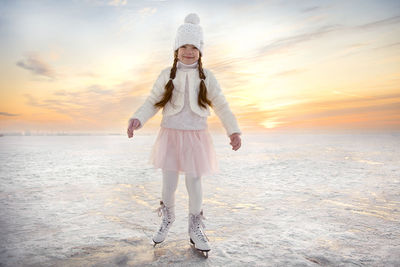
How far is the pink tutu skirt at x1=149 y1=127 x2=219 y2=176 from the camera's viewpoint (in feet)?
7.64

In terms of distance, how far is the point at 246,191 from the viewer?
437 centimetres

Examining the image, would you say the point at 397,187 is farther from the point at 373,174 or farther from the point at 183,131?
the point at 183,131

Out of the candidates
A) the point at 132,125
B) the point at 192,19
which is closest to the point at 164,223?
the point at 132,125

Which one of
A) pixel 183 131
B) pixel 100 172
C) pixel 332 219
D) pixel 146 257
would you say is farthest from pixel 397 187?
pixel 100 172

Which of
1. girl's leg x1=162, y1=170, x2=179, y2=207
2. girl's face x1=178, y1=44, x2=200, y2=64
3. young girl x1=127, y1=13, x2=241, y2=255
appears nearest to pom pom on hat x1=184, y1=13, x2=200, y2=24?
young girl x1=127, y1=13, x2=241, y2=255

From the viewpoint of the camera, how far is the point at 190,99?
238 cm

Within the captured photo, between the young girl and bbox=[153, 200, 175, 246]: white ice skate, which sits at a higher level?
the young girl

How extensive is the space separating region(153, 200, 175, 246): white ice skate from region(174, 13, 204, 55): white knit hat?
1.40 meters

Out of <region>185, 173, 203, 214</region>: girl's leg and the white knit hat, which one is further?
the white knit hat

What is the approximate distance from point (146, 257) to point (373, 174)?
18.4 ft

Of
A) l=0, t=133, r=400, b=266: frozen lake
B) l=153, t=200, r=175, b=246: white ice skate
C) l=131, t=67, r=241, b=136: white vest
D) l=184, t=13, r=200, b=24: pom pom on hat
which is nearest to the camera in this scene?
l=0, t=133, r=400, b=266: frozen lake

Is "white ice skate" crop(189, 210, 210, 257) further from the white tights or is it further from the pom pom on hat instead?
the pom pom on hat

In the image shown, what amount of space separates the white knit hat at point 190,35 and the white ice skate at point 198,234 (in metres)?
1.46

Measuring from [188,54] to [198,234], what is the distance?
1489mm
